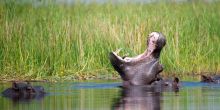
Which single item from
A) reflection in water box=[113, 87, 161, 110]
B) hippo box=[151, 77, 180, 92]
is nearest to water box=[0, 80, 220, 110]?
reflection in water box=[113, 87, 161, 110]

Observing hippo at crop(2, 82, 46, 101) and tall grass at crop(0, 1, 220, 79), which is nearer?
hippo at crop(2, 82, 46, 101)

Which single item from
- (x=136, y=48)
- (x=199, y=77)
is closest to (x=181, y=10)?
(x=136, y=48)

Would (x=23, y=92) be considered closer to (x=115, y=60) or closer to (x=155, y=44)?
(x=115, y=60)

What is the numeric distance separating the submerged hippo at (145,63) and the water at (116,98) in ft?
1.20

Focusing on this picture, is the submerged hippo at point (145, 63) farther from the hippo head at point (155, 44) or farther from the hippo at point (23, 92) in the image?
the hippo at point (23, 92)

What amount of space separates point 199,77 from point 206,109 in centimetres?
564

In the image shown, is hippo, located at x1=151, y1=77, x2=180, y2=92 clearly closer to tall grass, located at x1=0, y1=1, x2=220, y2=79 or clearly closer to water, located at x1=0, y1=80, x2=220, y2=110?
water, located at x1=0, y1=80, x2=220, y2=110

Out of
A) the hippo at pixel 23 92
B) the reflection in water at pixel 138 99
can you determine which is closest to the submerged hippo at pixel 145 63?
the reflection in water at pixel 138 99

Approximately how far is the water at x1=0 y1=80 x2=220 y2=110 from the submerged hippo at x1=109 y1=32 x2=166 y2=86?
37 cm

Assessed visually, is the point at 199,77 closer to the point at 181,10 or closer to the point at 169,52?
the point at 169,52

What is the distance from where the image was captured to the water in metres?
11.1

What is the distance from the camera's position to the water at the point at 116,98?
11078 mm

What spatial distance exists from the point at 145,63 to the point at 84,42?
405 cm

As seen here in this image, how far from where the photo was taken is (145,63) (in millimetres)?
14078
